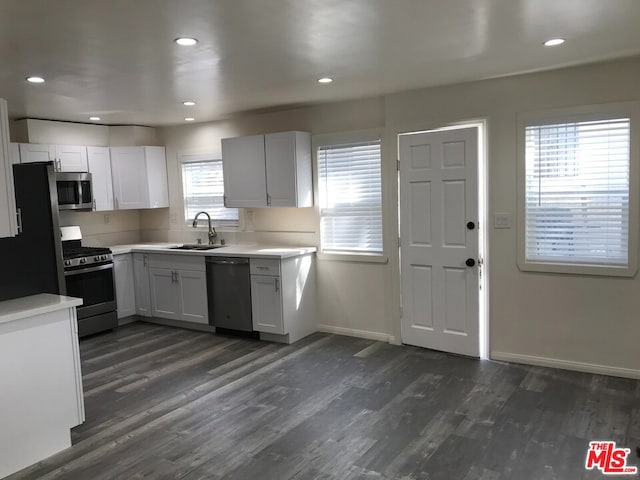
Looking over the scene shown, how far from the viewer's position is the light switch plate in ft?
13.8

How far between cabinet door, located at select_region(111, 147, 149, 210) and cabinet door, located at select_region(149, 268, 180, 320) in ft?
3.06

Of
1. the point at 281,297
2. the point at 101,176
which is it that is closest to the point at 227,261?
the point at 281,297

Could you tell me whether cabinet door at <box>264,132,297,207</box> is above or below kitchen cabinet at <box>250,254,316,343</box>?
above

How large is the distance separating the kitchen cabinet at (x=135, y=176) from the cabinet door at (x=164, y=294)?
928mm

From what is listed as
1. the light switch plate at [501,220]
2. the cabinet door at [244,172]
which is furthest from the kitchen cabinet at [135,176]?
the light switch plate at [501,220]

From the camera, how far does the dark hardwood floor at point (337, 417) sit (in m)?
2.80

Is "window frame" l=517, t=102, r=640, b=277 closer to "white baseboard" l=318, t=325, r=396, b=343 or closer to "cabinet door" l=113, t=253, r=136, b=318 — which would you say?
"white baseboard" l=318, t=325, r=396, b=343

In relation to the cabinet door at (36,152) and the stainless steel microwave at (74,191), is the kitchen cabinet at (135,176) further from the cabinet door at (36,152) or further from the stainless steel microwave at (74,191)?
the cabinet door at (36,152)

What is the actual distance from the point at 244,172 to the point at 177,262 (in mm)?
1227

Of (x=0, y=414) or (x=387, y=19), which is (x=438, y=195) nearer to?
(x=387, y=19)

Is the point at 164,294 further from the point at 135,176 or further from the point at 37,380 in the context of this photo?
the point at 37,380

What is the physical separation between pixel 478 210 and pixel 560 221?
2.08ft

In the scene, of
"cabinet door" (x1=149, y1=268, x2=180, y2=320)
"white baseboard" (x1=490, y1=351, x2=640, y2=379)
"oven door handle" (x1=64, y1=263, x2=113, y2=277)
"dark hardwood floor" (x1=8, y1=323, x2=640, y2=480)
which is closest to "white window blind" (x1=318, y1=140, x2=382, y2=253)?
"dark hardwood floor" (x1=8, y1=323, x2=640, y2=480)

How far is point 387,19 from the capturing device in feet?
8.59
